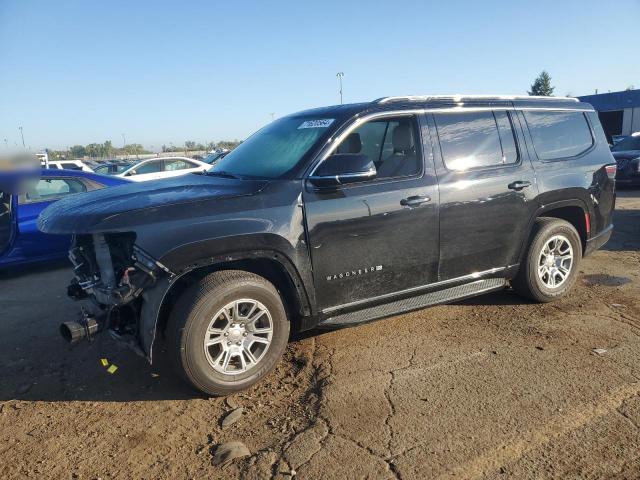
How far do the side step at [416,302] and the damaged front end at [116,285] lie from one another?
1.35 m

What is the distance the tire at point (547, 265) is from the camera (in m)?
4.79

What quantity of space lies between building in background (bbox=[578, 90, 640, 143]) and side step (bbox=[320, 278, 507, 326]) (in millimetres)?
36093

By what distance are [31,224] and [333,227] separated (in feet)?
15.9

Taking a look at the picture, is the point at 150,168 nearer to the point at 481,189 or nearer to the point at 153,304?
the point at 481,189

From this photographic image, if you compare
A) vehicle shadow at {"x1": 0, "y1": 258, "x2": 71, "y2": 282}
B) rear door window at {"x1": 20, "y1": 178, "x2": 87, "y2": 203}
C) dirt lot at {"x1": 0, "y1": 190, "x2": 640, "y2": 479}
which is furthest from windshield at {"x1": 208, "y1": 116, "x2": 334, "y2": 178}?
vehicle shadow at {"x1": 0, "y1": 258, "x2": 71, "y2": 282}

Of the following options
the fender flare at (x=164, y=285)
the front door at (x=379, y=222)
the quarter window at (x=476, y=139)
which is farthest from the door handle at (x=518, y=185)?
the fender flare at (x=164, y=285)

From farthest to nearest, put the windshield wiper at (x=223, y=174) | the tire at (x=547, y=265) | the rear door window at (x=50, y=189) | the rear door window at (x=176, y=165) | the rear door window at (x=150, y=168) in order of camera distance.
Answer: the rear door window at (x=176, y=165)
the rear door window at (x=150, y=168)
the rear door window at (x=50, y=189)
the tire at (x=547, y=265)
the windshield wiper at (x=223, y=174)

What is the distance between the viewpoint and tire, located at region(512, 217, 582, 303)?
188 inches

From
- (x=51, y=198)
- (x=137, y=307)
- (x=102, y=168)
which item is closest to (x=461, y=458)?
(x=137, y=307)

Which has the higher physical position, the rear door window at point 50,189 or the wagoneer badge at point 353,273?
the rear door window at point 50,189

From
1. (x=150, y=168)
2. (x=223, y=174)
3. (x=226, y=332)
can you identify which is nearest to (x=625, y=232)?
(x=223, y=174)

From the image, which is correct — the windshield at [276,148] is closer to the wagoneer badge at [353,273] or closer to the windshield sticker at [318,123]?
the windshield sticker at [318,123]

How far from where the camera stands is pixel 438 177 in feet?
13.6

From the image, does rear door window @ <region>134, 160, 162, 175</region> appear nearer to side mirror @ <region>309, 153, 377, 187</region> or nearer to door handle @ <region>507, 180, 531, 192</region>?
side mirror @ <region>309, 153, 377, 187</region>
